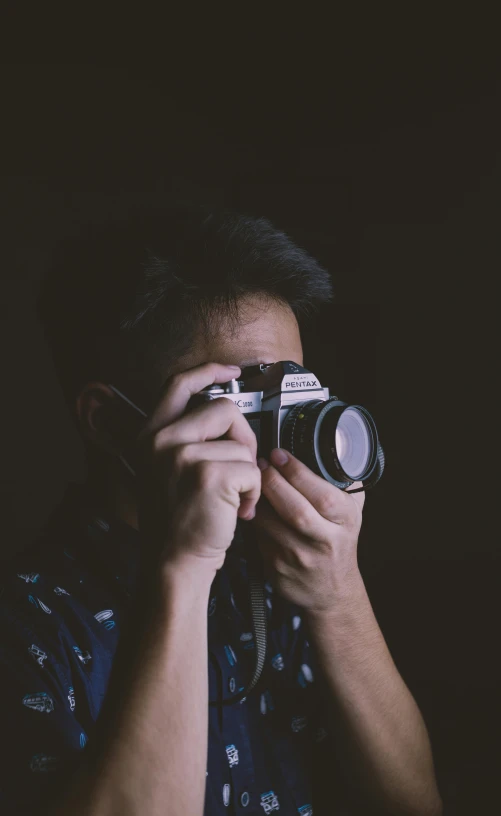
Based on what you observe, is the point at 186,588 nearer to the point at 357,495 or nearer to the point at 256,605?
the point at 256,605

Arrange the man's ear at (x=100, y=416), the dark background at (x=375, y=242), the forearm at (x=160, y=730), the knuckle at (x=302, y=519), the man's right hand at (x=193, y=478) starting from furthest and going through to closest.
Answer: the dark background at (x=375, y=242), the man's ear at (x=100, y=416), the knuckle at (x=302, y=519), the man's right hand at (x=193, y=478), the forearm at (x=160, y=730)

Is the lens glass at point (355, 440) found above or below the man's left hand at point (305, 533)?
above

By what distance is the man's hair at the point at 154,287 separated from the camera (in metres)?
0.99

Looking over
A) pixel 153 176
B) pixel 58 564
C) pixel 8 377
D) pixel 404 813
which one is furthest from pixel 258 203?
pixel 404 813

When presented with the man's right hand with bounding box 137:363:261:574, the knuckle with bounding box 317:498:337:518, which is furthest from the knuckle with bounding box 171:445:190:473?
the knuckle with bounding box 317:498:337:518

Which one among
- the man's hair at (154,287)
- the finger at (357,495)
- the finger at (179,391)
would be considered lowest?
the finger at (357,495)

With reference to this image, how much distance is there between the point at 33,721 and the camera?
652 millimetres

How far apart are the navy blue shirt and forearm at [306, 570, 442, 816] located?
51 mm

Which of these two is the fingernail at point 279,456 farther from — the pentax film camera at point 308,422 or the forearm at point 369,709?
the forearm at point 369,709

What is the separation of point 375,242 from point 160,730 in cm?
137

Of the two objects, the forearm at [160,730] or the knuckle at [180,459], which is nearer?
the forearm at [160,730]

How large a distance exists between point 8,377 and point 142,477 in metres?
1.15

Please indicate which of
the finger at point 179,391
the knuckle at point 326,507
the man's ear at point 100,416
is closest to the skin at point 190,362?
the man's ear at point 100,416


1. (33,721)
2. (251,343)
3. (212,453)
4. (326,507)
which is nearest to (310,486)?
(326,507)
